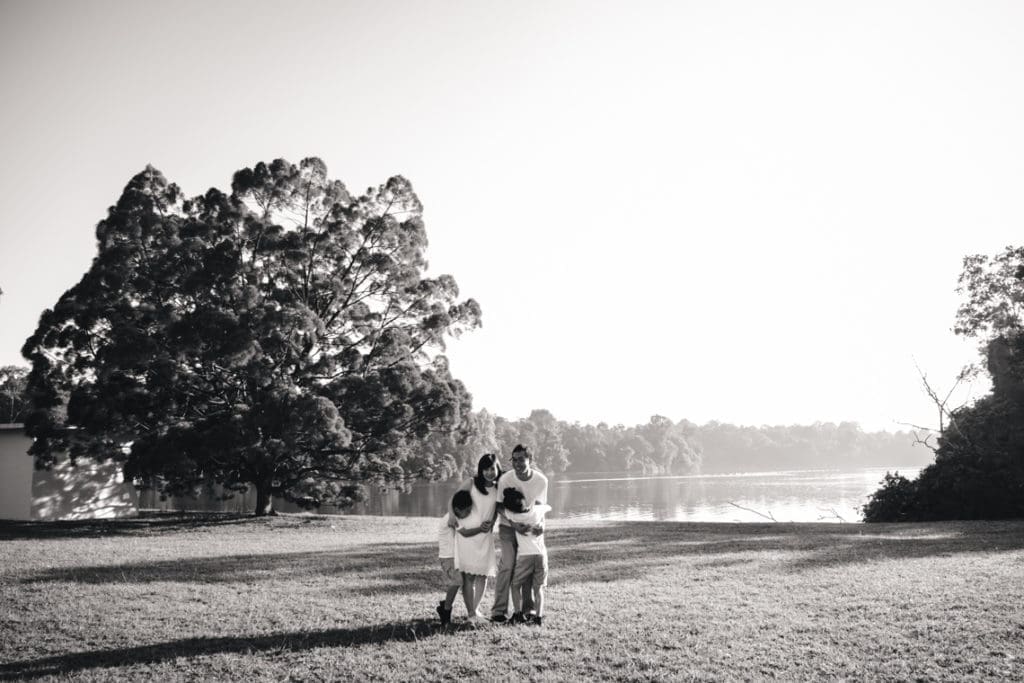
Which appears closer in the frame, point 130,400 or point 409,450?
point 130,400

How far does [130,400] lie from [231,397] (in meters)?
2.91

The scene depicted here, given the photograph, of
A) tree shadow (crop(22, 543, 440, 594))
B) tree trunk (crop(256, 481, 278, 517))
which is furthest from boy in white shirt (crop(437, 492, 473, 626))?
tree trunk (crop(256, 481, 278, 517))

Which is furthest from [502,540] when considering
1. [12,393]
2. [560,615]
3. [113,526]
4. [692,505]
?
[12,393]

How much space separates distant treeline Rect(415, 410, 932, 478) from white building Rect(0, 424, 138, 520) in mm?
45280

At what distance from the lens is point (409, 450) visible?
23953 mm

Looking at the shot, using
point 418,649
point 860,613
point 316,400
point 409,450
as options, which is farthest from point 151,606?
point 409,450

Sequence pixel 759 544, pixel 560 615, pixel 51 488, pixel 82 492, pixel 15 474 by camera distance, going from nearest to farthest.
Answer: pixel 560 615
pixel 759 544
pixel 15 474
pixel 51 488
pixel 82 492

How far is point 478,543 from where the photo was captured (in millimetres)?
7438

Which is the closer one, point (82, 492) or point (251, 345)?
point (251, 345)

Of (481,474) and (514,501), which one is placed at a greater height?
(481,474)

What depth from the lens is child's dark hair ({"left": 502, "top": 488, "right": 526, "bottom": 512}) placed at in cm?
734

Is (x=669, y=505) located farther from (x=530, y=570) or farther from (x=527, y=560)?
(x=527, y=560)

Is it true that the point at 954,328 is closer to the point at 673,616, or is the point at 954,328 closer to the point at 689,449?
the point at 673,616

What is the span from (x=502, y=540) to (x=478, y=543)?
0.25 metres
